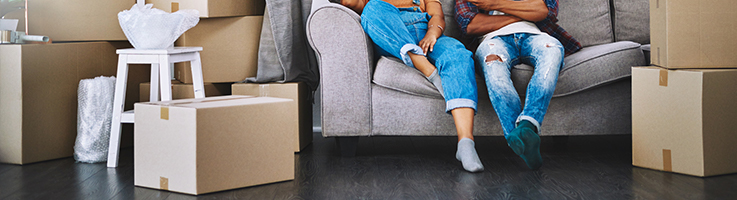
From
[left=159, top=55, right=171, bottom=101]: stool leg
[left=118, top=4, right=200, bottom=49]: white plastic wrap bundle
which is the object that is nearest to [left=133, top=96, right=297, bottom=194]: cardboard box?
[left=159, top=55, right=171, bottom=101]: stool leg

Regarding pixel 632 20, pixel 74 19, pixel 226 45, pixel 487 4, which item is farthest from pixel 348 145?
pixel 632 20

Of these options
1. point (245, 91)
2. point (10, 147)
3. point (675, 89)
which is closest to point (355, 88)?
point (245, 91)

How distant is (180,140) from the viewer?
4.29 ft

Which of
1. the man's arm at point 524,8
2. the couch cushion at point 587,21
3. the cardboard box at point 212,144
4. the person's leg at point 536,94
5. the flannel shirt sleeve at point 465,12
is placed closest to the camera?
the cardboard box at point 212,144

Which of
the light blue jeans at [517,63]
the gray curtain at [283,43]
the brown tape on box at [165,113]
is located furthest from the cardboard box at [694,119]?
the brown tape on box at [165,113]

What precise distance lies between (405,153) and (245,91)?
2.05ft

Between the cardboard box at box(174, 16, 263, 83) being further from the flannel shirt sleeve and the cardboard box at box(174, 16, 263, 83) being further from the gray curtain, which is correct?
the flannel shirt sleeve

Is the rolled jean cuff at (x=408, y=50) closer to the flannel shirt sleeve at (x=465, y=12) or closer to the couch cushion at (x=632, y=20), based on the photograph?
the flannel shirt sleeve at (x=465, y=12)

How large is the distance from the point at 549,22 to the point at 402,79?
2.02ft

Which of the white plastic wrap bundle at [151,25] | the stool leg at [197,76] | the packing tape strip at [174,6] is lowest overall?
the stool leg at [197,76]

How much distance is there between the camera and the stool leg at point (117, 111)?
1697mm

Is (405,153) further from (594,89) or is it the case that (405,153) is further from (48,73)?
(48,73)

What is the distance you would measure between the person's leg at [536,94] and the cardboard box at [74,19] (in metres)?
1.49

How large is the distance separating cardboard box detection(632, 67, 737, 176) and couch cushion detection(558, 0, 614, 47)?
2.30 ft
